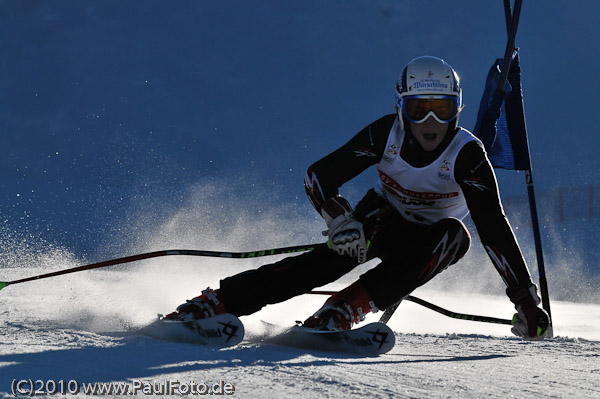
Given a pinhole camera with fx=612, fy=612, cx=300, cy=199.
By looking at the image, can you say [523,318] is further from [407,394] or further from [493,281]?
[493,281]

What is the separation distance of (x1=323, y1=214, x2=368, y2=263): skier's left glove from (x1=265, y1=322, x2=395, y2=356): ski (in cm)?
40

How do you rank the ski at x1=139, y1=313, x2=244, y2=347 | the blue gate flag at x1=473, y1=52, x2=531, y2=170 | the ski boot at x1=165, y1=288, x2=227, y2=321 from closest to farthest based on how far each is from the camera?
the ski at x1=139, y1=313, x2=244, y2=347 → the ski boot at x1=165, y1=288, x2=227, y2=321 → the blue gate flag at x1=473, y1=52, x2=531, y2=170

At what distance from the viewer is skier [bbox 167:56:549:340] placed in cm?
328

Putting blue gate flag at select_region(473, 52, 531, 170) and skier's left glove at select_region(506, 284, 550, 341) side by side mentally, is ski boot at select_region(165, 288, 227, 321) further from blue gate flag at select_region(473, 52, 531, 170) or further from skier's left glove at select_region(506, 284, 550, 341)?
blue gate flag at select_region(473, 52, 531, 170)

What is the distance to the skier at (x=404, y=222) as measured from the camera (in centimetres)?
328

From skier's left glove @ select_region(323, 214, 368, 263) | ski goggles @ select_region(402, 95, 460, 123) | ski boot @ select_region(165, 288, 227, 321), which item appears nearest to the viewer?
skier's left glove @ select_region(323, 214, 368, 263)

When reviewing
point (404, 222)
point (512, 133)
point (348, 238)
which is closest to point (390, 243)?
point (404, 222)

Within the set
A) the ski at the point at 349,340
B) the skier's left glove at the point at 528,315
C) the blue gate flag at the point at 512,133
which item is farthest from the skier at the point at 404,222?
the blue gate flag at the point at 512,133

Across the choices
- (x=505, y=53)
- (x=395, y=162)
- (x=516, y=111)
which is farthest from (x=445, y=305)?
(x=395, y=162)

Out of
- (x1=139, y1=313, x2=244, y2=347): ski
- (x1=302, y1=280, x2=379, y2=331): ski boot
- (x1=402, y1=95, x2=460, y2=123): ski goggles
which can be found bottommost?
(x1=139, y1=313, x2=244, y2=347): ski

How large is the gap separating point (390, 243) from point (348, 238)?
24.7 inches

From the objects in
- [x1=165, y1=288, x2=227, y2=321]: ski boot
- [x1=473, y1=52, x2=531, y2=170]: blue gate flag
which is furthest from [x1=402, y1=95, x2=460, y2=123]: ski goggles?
[x1=473, y1=52, x2=531, y2=170]: blue gate flag

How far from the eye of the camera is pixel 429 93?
11.4 ft

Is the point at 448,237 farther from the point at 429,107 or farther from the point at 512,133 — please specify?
the point at 512,133
